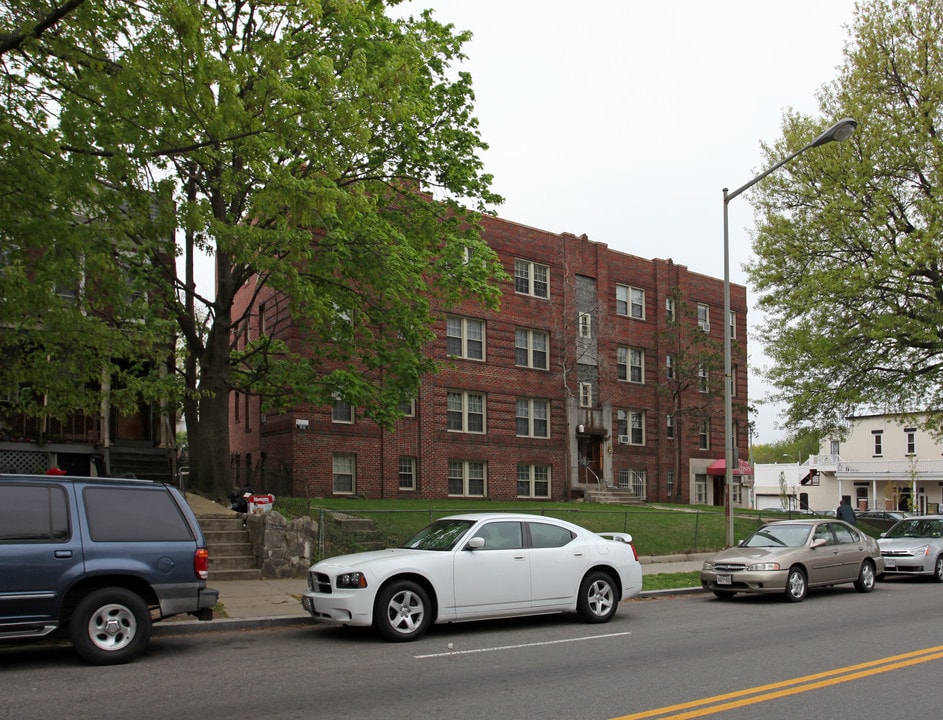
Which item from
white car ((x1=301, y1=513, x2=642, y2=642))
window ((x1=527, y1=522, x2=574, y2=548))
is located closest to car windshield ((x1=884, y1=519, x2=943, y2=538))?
white car ((x1=301, y1=513, x2=642, y2=642))

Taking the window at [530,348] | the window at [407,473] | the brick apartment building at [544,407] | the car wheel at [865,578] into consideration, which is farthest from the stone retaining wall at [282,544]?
the window at [530,348]

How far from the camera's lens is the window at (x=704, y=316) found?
42188mm

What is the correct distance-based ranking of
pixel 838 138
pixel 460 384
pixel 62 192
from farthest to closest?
pixel 460 384
pixel 838 138
pixel 62 192

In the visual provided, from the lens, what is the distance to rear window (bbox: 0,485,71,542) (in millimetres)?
8609

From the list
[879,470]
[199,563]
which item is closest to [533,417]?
[199,563]

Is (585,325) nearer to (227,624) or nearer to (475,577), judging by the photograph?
(475,577)

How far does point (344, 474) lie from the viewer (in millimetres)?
29438

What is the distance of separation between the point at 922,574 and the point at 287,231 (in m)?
14.8

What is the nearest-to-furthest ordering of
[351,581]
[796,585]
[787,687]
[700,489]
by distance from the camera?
[787,687] → [351,581] → [796,585] → [700,489]

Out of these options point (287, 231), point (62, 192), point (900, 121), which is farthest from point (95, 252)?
point (900, 121)

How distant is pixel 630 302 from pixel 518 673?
31698 mm

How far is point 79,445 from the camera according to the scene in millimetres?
23609

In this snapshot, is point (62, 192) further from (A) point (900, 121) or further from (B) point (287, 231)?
(A) point (900, 121)

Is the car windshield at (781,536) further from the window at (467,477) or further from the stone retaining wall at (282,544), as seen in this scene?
the window at (467,477)
